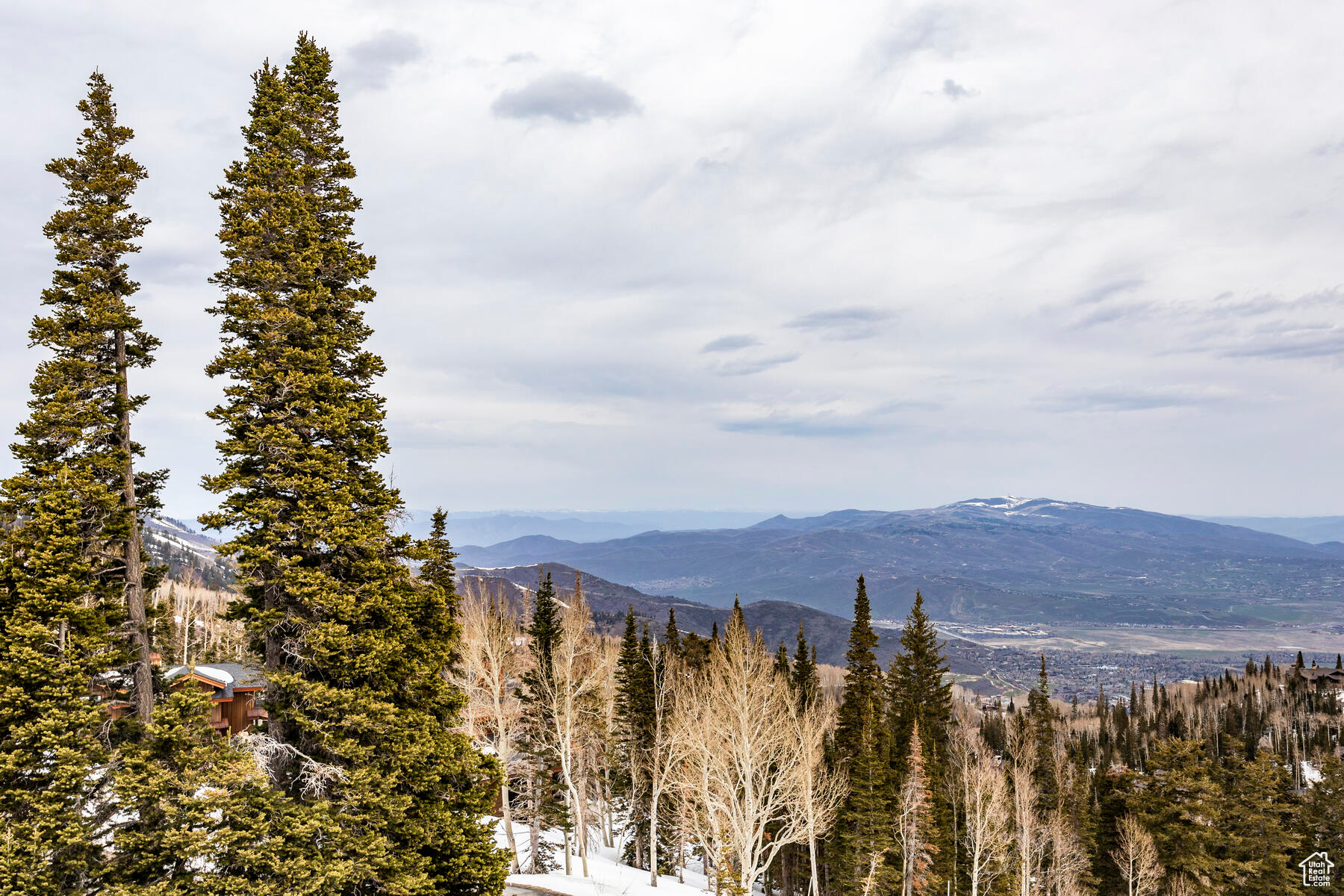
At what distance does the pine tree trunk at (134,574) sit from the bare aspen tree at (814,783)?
82.6 ft

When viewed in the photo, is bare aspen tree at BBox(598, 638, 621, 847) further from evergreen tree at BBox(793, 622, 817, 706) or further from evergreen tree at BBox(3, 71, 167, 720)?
evergreen tree at BBox(3, 71, 167, 720)

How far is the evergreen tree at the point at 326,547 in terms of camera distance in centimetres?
1738

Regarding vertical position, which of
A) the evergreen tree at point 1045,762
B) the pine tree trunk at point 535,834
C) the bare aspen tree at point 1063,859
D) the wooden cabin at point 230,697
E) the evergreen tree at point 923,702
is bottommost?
the bare aspen tree at point 1063,859

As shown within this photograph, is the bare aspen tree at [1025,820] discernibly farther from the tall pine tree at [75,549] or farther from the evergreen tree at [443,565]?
the tall pine tree at [75,549]

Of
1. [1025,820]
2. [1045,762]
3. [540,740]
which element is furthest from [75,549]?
[1045,762]

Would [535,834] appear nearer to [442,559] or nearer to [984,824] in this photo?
[442,559]

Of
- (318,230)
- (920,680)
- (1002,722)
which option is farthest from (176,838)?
(1002,722)

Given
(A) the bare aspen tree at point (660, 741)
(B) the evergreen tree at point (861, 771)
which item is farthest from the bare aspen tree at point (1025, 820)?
(A) the bare aspen tree at point (660, 741)

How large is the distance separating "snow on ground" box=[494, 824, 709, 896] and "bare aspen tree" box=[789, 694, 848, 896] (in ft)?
27.3

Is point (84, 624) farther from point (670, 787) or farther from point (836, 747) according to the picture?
point (836, 747)

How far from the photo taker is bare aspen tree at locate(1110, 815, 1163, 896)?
49.3 m

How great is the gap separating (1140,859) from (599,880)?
40927mm

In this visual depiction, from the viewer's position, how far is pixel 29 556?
15844 mm

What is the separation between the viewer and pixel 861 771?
4409cm
